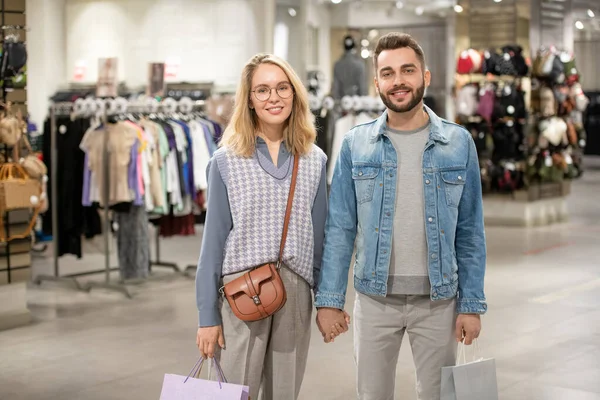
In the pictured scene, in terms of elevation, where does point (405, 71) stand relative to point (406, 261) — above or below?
above

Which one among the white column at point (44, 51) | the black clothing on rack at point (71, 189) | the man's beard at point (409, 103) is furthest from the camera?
the white column at point (44, 51)

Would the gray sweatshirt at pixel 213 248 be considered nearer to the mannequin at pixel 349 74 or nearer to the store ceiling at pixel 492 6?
the mannequin at pixel 349 74

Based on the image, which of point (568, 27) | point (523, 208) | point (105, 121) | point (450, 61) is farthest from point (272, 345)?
point (450, 61)

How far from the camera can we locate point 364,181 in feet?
9.41

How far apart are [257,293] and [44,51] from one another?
11741mm

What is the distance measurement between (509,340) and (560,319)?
0.78 metres

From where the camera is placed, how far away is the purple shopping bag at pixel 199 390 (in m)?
2.70

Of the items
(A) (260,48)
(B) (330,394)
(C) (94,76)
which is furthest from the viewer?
(C) (94,76)

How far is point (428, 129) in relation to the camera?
2873mm

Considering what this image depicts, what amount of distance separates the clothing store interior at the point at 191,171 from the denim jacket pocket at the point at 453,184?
18.7 inches

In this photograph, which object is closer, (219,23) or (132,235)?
(132,235)

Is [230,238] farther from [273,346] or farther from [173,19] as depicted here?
[173,19]

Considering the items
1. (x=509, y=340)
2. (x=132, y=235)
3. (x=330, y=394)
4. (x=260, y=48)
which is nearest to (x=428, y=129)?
(x=330, y=394)

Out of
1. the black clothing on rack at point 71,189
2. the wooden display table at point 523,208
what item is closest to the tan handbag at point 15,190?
the black clothing on rack at point 71,189
